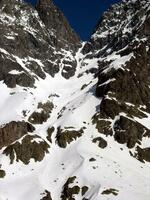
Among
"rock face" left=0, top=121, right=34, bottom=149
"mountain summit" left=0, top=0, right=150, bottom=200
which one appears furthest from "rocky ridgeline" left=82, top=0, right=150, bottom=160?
"rock face" left=0, top=121, right=34, bottom=149

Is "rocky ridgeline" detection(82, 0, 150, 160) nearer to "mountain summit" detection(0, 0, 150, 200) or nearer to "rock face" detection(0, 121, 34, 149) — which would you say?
"mountain summit" detection(0, 0, 150, 200)

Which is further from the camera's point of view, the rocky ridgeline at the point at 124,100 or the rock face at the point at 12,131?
the rocky ridgeline at the point at 124,100

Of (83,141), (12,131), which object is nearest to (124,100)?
(83,141)

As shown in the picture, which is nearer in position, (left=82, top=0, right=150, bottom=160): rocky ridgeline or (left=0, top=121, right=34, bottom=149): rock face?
(left=0, top=121, right=34, bottom=149): rock face

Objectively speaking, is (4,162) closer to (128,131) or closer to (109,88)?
(128,131)

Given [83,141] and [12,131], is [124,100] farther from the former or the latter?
[12,131]

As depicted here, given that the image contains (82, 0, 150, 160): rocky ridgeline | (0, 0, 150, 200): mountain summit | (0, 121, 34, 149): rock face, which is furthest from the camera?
(82, 0, 150, 160): rocky ridgeline

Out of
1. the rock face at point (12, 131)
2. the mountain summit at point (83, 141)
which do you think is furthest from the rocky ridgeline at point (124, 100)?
the rock face at point (12, 131)

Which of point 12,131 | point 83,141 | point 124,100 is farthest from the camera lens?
point 124,100

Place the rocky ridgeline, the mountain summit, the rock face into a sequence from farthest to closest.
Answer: the rocky ridgeline → the rock face → the mountain summit

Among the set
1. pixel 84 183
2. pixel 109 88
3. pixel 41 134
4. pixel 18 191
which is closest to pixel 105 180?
pixel 84 183

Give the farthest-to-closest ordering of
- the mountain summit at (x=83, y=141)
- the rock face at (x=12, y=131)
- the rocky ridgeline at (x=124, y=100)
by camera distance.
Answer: the rocky ridgeline at (x=124, y=100)
the rock face at (x=12, y=131)
the mountain summit at (x=83, y=141)

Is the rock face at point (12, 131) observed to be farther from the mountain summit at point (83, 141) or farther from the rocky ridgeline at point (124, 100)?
the rocky ridgeline at point (124, 100)
